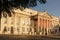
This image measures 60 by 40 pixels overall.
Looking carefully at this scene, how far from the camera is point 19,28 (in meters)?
65.1

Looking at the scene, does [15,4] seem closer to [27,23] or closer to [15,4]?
[15,4]

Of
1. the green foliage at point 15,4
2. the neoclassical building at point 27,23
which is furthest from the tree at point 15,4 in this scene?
the neoclassical building at point 27,23

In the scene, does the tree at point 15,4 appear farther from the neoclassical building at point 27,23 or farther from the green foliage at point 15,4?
the neoclassical building at point 27,23

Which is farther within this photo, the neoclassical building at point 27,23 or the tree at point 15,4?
the neoclassical building at point 27,23

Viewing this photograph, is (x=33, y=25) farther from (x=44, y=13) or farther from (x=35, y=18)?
(x=44, y=13)

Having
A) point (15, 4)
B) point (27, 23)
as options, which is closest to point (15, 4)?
point (15, 4)

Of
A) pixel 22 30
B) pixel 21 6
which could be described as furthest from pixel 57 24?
pixel 21 6

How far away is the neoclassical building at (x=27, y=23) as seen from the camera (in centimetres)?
6062

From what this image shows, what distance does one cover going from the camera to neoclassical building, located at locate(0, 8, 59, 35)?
6062 centimetres

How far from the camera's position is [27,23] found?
230ft

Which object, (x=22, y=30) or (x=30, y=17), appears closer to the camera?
Result: (x=22, y=30)

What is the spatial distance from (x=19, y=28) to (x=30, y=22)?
8.56 m

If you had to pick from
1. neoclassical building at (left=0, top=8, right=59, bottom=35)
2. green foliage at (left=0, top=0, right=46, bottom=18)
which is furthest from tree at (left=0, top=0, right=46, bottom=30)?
neoclassical building at (left=0, top=8, right=59, bottom=35)

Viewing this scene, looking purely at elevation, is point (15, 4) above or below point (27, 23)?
above
